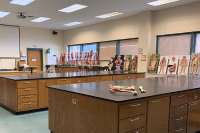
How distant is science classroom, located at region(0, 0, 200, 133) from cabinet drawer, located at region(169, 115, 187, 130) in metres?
0.01

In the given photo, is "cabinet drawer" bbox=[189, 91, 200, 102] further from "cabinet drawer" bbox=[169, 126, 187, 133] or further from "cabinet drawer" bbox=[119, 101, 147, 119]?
"cabinet drawer" bbox=[119, 101, 147, 119]

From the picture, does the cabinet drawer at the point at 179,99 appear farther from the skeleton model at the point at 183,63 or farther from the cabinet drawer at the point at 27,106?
the skeleton model at the point at 183,63

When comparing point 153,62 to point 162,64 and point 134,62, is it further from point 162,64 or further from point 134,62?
point 134,62

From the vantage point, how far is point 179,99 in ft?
7.90

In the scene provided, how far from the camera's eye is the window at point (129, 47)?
8.16 m

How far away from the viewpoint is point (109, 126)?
179cm

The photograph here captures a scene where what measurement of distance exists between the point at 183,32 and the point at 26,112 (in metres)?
5.78

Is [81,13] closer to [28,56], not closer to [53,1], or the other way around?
[53,1]

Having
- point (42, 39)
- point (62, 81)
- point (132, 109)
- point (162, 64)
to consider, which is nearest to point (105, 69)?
point (162, 64)

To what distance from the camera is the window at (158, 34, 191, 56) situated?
257 inches

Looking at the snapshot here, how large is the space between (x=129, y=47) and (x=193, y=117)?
597 centimetres

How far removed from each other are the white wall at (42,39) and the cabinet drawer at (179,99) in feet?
32.8

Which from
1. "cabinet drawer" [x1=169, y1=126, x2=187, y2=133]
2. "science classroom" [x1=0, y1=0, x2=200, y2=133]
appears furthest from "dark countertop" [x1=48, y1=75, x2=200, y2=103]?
"cabinet drawer" [x1=169, y1=126, x2=187, y2=133]

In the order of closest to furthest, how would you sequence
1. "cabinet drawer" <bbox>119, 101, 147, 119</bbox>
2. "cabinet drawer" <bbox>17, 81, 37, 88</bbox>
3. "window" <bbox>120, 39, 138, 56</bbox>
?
"cabinet drawer" <bbox>119, 101, 147, 119</bbox> → "cabinet drawer" <bbox>17, 81, 37, 88</bbox> → "window" <bbox>120, 39, 138, 56</bbox>
